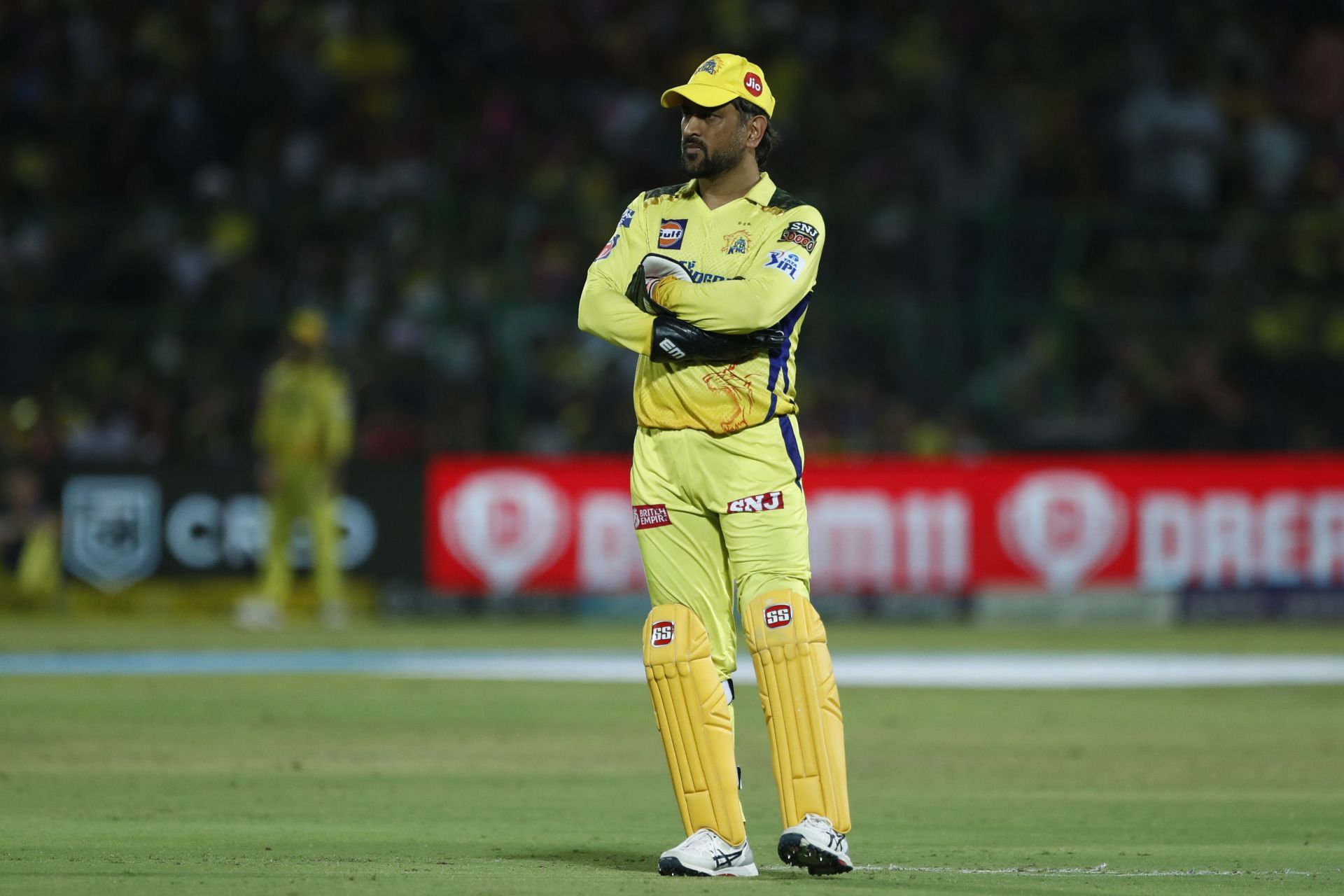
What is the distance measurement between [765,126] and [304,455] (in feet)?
36.3

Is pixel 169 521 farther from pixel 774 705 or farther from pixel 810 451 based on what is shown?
pixel 774 705

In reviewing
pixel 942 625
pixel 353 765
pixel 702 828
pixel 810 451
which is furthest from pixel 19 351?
pixel 702 828

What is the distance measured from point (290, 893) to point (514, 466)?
41.6 ft

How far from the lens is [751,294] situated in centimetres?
556

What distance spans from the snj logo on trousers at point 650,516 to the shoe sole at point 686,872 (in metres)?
0.89

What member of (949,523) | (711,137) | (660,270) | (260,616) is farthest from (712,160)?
(949,523)

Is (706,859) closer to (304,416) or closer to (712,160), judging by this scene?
(712,160)

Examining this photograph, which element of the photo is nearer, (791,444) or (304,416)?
(791,444)

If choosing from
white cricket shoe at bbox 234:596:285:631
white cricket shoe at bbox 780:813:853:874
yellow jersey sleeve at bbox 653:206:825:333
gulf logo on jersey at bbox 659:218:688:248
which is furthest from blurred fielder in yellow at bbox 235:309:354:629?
white cricket shoe at bbox 780:813:853:874

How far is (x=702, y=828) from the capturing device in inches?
221

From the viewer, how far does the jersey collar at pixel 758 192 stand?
230 inches

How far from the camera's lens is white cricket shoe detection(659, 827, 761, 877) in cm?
554

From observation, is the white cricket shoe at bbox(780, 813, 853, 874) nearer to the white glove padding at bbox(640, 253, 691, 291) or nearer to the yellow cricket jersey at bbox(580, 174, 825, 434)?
the yellow cricket jersey at bbox(580, 174, 825, 434)

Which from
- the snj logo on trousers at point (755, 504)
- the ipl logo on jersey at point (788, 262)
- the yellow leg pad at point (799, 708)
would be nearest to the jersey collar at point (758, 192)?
the ipl logo on jersey at point (788, 262)
